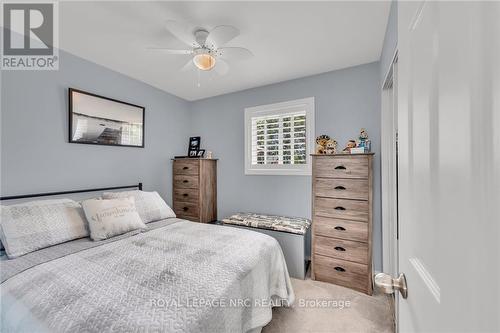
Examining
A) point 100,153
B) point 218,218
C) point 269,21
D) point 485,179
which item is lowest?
point 218,218

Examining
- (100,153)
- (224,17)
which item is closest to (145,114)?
(100,153)

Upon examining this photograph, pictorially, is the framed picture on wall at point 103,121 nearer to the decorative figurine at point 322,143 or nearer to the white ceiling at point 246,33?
the white ceiling at point 246,33

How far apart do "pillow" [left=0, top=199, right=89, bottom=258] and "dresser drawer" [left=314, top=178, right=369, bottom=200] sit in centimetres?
→ 236

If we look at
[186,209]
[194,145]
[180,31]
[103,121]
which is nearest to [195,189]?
[186,209]

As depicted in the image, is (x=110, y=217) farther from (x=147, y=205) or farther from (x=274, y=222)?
(x=274, y=222)

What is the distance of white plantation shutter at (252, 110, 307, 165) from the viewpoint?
117 inches

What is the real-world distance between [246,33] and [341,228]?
218 centimetres

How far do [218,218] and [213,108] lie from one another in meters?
1.87

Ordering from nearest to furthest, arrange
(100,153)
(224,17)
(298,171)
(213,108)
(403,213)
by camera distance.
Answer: (403,213) → (224,17) → (100,153) → (298,171) → (213,108)

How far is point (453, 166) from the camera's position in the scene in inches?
14.9

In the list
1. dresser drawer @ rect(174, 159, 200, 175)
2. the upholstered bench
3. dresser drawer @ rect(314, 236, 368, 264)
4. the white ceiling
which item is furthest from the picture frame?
dresser drawer @ rect(314, 236, 368, 264)

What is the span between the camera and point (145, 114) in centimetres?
312

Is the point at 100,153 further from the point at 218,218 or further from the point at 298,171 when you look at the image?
the point at 298,171

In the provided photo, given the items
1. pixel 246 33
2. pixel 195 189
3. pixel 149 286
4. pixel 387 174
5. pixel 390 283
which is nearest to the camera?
pixel 390 283
